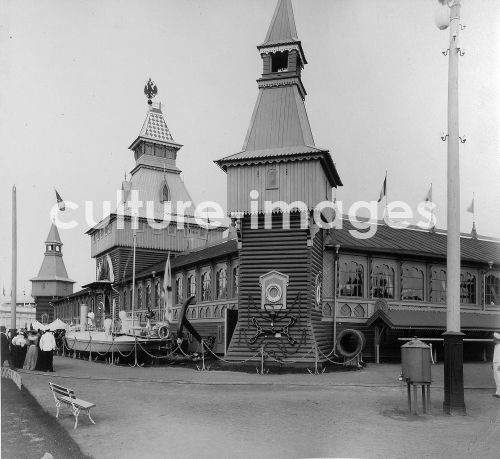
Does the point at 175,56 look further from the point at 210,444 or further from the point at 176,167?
the point at 176,167

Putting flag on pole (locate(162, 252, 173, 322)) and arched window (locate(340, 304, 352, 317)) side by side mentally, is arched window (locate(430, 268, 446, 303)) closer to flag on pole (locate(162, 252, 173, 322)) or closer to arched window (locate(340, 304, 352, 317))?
arched window (locate(340, 304, 352, 317))

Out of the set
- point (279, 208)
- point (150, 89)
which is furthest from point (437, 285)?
point (150, 89)

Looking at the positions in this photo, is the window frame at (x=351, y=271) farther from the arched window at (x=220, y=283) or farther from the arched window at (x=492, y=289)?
the arched window at (x=492, y=289)

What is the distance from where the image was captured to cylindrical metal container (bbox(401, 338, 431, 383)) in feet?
41.5

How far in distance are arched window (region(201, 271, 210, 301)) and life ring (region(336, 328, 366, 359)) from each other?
9519 mm

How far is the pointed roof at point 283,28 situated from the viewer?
79.6 feet

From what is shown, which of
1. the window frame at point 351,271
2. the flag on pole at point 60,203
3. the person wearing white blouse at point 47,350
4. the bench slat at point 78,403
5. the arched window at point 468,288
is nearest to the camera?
the bench slat at point 78,403

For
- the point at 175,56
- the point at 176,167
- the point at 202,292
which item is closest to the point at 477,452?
the point at 175,56

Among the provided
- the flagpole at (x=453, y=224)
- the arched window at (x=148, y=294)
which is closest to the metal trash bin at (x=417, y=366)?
the flagpole at (x=453, y=224)

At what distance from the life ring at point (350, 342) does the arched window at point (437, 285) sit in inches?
222

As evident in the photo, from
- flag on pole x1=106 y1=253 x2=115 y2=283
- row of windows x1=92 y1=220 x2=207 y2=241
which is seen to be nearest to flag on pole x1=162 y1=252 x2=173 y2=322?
flag on pole x1=106 y1=253 x2=115 y2=283

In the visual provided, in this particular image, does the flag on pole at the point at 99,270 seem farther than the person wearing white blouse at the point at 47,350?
Yes

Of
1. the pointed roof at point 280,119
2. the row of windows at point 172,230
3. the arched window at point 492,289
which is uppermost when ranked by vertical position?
the pointed roof at point 280,119

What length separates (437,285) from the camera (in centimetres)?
3005
